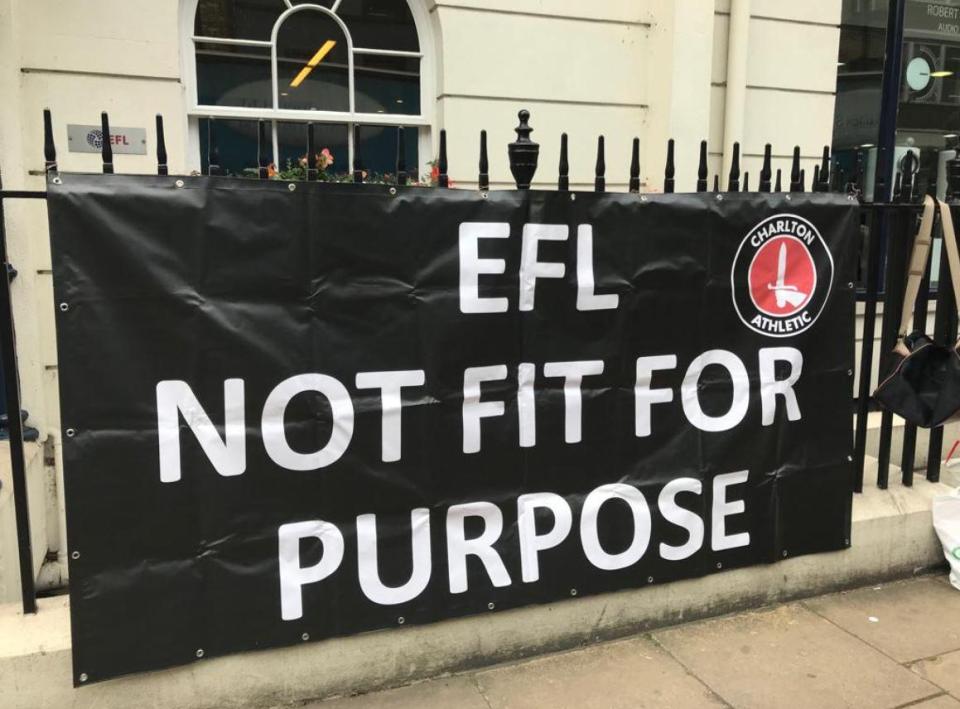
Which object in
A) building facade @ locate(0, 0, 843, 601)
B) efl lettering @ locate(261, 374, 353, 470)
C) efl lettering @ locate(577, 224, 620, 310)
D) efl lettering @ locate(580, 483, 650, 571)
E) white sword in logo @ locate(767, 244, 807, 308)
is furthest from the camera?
building facade @ locate(0, 0, 843, 601)

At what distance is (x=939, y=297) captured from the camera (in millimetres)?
3795

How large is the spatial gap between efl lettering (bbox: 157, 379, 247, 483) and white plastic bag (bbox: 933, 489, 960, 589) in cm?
330

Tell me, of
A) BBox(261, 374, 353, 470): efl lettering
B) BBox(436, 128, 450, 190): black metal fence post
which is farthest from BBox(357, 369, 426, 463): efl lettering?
BBox(436, 128, 450, 190): black metal fence post

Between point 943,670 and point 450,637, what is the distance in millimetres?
1968

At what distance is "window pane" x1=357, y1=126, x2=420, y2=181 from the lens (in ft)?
18.5

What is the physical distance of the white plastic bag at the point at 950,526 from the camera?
3676 millimetres

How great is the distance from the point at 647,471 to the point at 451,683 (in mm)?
1137

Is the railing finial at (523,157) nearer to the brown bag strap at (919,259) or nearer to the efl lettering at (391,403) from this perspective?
the efl lettering at (391,403)

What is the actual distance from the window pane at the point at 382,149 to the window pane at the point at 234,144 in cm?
73

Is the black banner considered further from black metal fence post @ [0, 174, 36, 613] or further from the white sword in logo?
black metal fence post @ [0, 174, 36, 613]

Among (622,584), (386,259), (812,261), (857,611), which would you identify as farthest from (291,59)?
(857,611)

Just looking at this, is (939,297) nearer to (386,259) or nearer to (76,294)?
(386,259)

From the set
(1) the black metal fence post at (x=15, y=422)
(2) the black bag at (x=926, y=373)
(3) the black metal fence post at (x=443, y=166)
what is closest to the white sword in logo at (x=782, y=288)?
(2) the black bag at (x=926, y=373)

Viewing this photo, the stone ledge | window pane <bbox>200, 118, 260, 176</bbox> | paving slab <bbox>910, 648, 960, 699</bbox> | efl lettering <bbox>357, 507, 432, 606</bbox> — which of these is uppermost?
window pane <bbox>200, 118, 260, 176</bbox>
